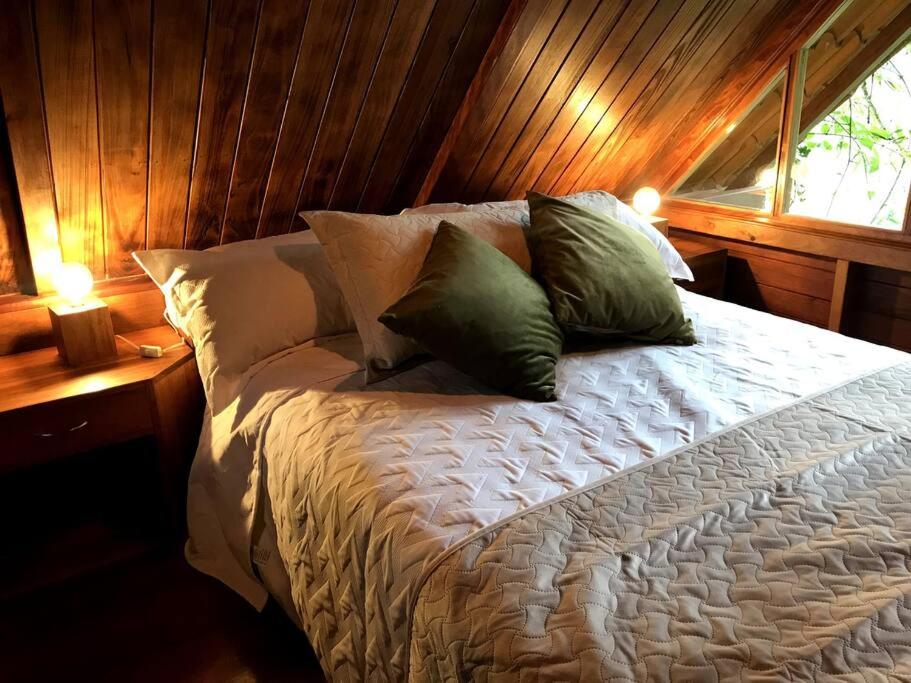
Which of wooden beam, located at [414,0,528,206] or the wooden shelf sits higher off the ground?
wooden beam, located at [414,0,528,206]

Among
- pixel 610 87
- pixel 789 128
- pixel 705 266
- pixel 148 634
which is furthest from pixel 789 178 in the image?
pixel 148 634

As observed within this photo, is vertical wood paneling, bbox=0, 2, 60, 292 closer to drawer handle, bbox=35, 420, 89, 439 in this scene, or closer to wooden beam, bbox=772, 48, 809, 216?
drawer handle, bbox=35, 420, 89, 439

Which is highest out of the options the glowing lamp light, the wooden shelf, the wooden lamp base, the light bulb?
the glowing lamp light

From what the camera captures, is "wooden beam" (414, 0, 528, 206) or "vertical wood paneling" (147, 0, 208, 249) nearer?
"vertical wood paneling" (147, 0, 208, 249)

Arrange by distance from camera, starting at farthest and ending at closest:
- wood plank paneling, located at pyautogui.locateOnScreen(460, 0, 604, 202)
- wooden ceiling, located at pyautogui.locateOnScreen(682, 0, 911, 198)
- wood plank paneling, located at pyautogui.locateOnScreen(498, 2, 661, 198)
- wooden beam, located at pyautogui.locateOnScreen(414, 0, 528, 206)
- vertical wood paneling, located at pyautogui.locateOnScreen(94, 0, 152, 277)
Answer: wooden ceiling, located at pyautogui.locateOnScreen(682, 0, 911, 198) < wood plank paneling, located at pyautogui.locateOnScreen(498, 2, 661, 198) < wood plank paneling, located at pyautogui.locateOnScreen(460, 0, 604, 202) < wooden beam, located at pyautogui.locateOnScreen(414, 0, 528, 206) < vertical wood paneling, located at pyautogui.locateOnScreen(94, 0, 152, 277)

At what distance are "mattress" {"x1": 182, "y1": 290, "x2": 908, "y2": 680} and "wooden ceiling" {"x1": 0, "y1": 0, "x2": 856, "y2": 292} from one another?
0.60m

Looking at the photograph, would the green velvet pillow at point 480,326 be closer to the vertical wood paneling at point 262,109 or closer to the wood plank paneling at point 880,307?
the vertical wood paneling at point 262,109

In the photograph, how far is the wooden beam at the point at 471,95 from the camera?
2.12 meters

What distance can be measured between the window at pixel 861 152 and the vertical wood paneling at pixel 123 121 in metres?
2.48

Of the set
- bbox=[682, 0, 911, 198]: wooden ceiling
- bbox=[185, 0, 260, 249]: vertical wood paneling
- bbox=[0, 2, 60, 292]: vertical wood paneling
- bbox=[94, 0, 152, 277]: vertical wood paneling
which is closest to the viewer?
bbox=[0, 2, 60, 292]: vertical wood paneling

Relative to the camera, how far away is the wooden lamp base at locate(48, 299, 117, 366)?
1.97 meters

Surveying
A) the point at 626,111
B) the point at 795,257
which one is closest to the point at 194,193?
the point at 626,111

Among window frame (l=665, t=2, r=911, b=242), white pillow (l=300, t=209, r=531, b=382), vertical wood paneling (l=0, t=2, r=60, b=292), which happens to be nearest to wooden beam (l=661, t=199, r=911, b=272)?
window frame (l=665, t=2, r=911, b=242)

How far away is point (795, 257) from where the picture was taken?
10.2 ft
